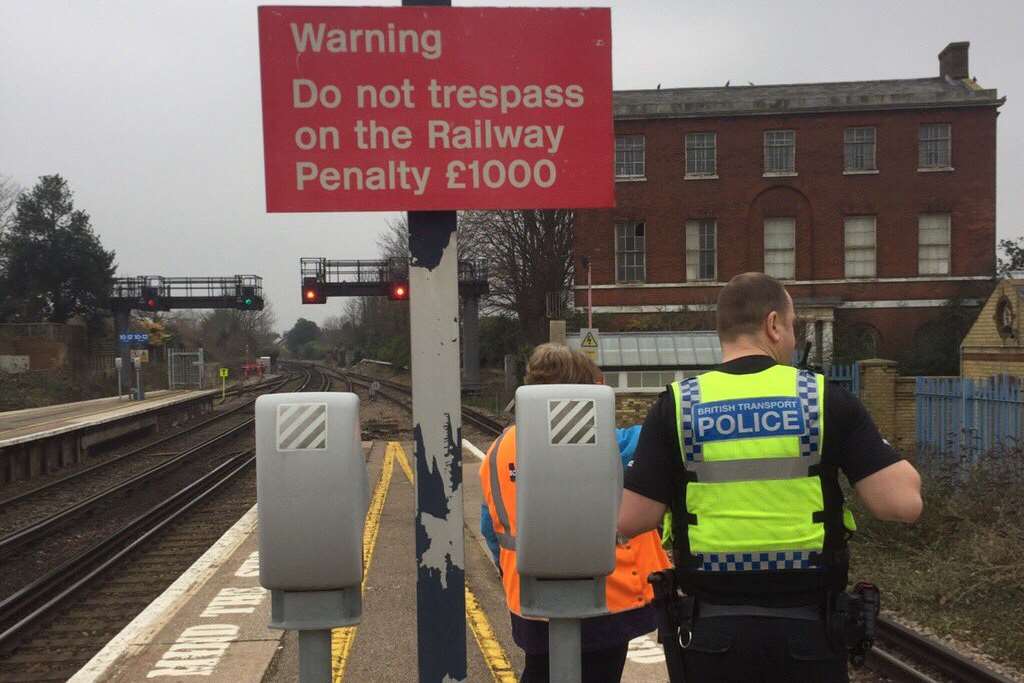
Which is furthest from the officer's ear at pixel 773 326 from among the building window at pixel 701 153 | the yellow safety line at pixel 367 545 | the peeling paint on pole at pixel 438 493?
the building window at pixel 701 153

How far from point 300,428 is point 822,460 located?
1.34 m

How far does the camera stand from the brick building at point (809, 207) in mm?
31703

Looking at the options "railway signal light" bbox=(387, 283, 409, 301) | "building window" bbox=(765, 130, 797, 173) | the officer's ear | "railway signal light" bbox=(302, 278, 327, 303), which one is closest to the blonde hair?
the officer's ear

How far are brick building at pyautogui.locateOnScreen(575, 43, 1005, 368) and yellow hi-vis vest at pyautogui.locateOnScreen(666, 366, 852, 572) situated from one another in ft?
96.6

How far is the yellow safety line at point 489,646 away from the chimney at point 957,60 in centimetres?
3345

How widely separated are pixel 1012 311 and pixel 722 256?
1397 cm

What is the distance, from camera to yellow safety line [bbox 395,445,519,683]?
205 inches

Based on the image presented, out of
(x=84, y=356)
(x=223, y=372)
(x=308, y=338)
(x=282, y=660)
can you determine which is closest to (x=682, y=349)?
(x=282, y=660)

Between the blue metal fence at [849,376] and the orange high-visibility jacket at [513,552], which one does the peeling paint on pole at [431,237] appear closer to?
the orange high-visibility jacket at [513,552]

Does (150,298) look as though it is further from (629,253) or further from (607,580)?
(607,580)

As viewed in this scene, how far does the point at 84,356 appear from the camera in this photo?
152 feet

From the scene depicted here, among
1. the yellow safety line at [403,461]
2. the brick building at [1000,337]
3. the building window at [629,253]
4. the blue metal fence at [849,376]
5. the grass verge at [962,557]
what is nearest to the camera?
the grass verge at [962,557]

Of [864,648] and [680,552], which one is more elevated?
[680,552]

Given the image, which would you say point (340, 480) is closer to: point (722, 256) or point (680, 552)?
point (680, 552)
